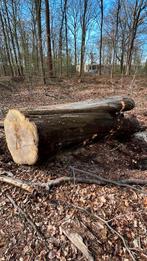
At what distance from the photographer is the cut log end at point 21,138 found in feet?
9.48

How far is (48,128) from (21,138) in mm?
422

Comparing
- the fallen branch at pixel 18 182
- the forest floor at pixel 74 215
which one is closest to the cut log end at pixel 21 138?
the forest floor at pixel 74 215

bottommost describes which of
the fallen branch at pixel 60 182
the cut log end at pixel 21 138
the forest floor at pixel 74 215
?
the forest floor at pixel 74 215

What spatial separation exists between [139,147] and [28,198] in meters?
2.36

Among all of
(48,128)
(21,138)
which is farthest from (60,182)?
(21,138)

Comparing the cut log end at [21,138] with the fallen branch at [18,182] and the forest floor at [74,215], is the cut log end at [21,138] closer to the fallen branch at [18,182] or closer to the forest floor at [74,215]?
the forest floor at [74,215]

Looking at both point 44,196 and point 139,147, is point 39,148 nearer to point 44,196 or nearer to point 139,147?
point 44,196

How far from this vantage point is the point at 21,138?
3.06 m

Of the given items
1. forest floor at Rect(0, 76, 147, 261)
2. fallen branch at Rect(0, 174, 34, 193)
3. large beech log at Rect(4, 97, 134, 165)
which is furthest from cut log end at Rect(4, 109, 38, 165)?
fallen branch at Rect(0, 174, 34, 193)

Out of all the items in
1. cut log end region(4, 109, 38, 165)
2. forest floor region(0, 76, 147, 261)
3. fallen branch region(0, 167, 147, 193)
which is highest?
cut log end region(4, 109, 38, 165)

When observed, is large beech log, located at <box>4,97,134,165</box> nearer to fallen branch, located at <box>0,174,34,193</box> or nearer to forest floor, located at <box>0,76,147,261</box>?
forest floor, located at <box>0,76,147,261</box>

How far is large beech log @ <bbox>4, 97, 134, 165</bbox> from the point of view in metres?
2.90

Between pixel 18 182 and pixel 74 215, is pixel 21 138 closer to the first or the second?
pixel 18 182

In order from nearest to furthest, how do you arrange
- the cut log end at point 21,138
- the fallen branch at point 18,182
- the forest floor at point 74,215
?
1. the forest floor at point 74,215
2. the fallen branch at point 18,182
3. the cut log end at point 21,138
